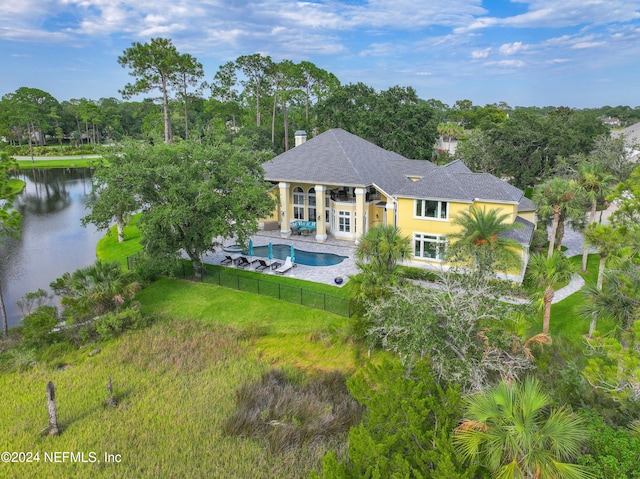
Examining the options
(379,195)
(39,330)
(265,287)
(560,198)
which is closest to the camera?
(39,330)

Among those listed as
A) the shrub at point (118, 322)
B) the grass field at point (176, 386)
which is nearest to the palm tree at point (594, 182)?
the grass field at point (176, 386)

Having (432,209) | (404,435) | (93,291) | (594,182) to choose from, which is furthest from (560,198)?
(93,291)

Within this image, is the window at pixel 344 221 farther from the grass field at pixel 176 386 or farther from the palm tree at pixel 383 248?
the palm tree at pixel 383 248

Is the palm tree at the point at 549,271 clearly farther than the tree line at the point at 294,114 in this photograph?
No

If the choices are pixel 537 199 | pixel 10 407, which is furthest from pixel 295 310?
pixel 537 199

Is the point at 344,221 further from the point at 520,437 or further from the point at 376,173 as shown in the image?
the point at 520,437

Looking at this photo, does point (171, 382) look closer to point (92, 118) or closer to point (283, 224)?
point (283, 224)

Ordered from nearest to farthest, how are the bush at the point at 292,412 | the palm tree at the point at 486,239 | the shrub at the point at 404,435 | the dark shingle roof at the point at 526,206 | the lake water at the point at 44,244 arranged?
1. the shrub at the point at 404,435
2. the bush at the point at 292,412
3. the palm tree at the point at 486,239
4. the lake water at the point at 44,244
5. the dark shingle roof at the point at 526,206
